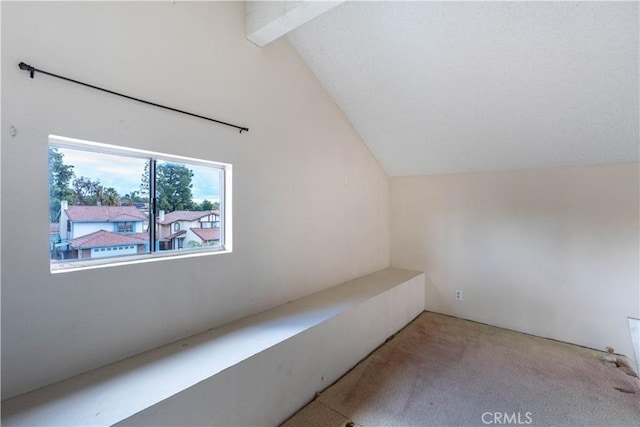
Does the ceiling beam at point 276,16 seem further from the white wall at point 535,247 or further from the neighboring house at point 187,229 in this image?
the white wall at point 535,247

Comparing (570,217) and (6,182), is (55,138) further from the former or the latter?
(570,217)

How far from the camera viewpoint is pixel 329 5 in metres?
1.78

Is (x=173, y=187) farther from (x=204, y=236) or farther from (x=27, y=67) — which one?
(x=27, y=67)

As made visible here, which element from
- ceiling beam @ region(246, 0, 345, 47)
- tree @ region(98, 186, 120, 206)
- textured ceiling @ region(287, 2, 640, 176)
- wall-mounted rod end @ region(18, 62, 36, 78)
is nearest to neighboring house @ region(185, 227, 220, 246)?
tree @ region(98, 186, 120, 206)

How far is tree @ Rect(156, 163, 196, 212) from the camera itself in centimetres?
180

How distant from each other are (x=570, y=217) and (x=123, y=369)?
3.77 meters

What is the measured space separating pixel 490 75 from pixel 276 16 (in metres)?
1.63

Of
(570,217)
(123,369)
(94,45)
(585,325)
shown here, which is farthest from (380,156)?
(123,369)

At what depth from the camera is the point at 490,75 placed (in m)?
2.20

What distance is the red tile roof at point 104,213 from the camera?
1466mm

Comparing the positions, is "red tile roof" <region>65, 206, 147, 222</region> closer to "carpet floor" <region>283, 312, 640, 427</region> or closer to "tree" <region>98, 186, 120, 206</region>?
"tree" <region>98, 186, 120, 206</region>

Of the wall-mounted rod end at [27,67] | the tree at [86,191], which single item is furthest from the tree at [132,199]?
the wall-mounted rod end at [27,67]

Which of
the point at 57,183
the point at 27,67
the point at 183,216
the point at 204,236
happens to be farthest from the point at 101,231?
the point at 27,67

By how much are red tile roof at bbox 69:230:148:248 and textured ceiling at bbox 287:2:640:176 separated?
2036 millimetres
